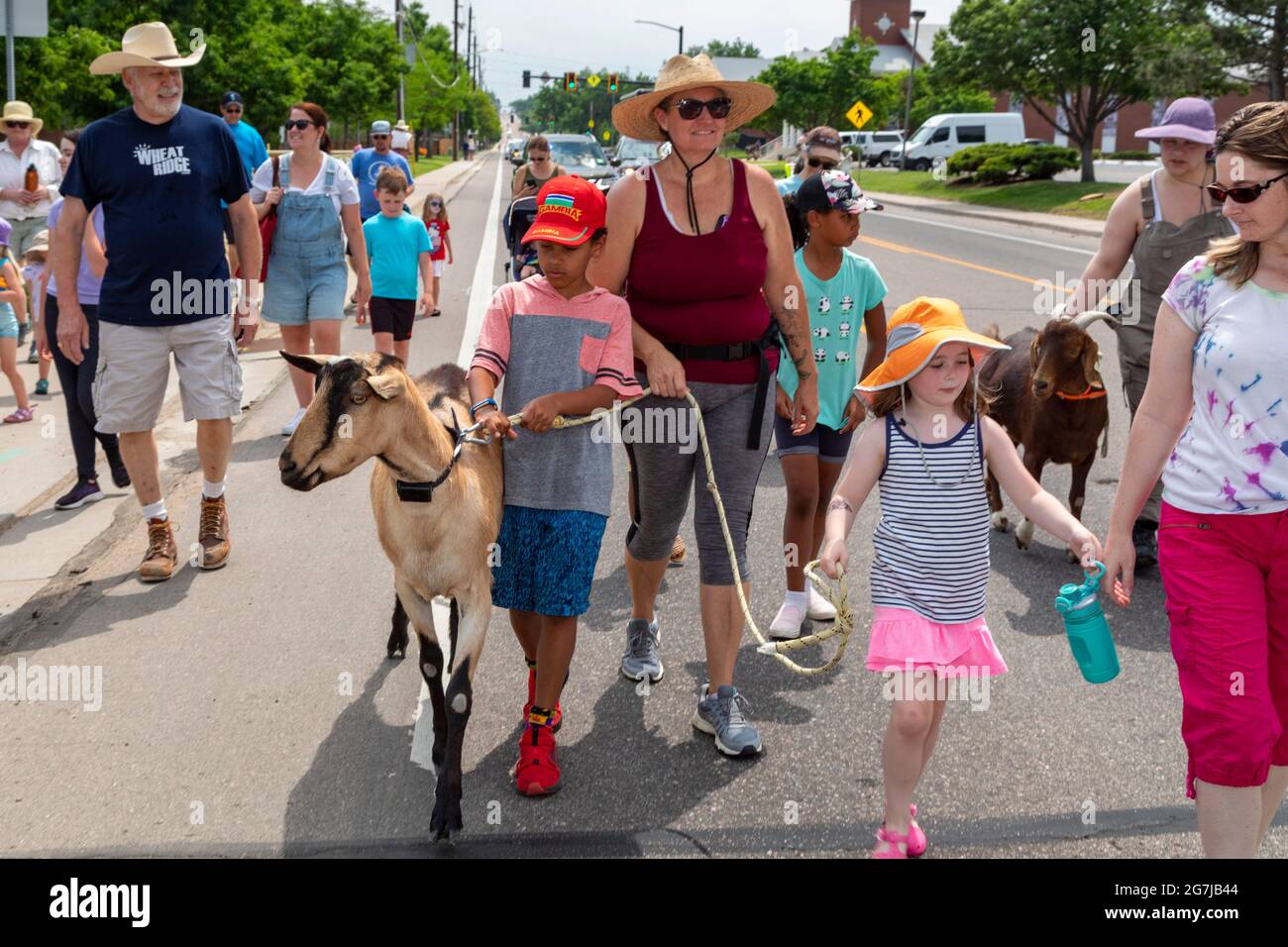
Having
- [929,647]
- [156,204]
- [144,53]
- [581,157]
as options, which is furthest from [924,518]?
[581,157]

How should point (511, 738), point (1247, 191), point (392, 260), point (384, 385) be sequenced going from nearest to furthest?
point (1247, 191), point (384, 385), point (511, 738), point (392, 260)

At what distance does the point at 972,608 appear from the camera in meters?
3.71

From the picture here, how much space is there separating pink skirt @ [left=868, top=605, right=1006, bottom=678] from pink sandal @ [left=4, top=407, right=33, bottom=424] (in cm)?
779

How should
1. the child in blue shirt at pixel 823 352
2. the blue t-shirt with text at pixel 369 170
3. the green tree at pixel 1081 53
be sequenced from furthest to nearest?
1. the green tree at pixel 1081 53
2. the blue t-shirt with text at pixel 369 170
3. the child in blue shirt at pixel 823 352

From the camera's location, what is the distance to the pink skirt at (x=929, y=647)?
11.9 feet

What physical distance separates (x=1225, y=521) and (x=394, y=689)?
10.5 ft

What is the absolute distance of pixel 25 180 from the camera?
1158cm

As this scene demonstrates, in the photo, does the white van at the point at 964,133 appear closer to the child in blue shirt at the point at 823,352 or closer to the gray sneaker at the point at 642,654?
the child in blue shirt at the point at 823,352

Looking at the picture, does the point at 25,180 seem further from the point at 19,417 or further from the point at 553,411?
the point at 553,411

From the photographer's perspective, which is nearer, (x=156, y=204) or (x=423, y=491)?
(x=423, y=491)

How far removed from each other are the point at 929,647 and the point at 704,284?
4.82 ft

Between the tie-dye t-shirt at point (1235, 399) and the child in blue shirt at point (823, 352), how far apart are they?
2.12m

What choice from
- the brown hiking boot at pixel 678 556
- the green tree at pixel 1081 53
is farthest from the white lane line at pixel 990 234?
the brown hiking boot at pixel 678 556

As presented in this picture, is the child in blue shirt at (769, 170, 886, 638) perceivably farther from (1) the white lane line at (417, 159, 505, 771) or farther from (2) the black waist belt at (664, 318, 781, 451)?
(1) the white lane line at (417, 159, 505, 771)
